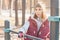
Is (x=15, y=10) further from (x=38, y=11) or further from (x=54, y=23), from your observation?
(x=54, y=23)

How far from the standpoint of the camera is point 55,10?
1354 mm

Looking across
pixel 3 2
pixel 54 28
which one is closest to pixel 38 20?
pixel 54 28

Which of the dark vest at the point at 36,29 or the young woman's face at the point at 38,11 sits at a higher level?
the young woman's face at the point at 38,11

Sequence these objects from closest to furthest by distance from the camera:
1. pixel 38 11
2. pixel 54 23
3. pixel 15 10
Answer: pixel 54 23
pixel 38 11
pixel 15 10

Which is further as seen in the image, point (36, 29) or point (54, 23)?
point (36, 29)

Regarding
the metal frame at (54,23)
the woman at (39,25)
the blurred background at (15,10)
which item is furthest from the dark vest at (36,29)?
the blurred background at (15,10)

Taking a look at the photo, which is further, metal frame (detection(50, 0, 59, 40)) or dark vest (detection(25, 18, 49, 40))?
dark vest (detection(25, 18, 49, 40))

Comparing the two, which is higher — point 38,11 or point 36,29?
point 38,11

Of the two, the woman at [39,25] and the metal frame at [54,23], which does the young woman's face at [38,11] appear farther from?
the metal frame at [54,23]

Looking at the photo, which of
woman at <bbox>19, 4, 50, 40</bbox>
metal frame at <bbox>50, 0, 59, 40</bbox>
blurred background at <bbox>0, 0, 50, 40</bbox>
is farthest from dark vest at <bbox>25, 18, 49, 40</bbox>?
blurred background at <bbox>0, 0, 50, 40</bbox>

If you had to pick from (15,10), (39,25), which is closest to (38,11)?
(39,25)

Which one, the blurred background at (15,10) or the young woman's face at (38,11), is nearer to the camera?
the young woman's face at (38,11)

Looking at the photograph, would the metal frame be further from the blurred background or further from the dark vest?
the blurred background

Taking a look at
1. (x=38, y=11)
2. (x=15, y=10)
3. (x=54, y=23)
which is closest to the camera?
(x=54, y=23)
